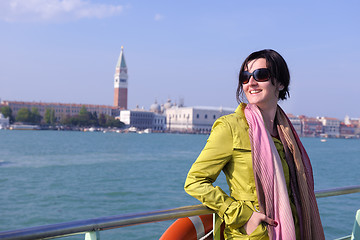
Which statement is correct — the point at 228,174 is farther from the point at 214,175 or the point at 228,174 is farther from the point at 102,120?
the point at 102,120

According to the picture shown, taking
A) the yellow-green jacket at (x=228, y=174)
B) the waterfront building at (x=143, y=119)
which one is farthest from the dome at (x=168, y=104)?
the yellow-green jacket at (x=228, y=174)

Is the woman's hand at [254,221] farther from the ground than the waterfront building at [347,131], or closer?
farther from the ground

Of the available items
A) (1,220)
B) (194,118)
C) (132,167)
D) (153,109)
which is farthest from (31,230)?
(153,109)

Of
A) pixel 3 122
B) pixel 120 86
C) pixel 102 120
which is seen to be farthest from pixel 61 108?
pixel 120 86

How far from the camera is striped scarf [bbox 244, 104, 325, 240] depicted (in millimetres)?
898

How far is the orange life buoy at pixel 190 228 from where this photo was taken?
968 millimetres

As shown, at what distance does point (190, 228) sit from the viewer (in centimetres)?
99

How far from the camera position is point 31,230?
76 cm

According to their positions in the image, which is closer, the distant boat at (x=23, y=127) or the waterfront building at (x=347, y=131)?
the distant boat at (x=23, y=127)

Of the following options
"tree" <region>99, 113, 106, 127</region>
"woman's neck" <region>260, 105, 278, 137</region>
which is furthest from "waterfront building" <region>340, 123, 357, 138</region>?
"woman's neck" <region>260, 105, 278, 137</region>

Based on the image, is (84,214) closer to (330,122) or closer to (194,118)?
(194,118)

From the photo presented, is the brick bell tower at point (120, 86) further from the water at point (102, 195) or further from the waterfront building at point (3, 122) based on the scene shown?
the water at point (102, 195)

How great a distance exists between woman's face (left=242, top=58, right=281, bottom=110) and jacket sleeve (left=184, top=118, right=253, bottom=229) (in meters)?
0.14

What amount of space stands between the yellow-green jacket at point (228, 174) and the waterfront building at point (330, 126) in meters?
74.6
